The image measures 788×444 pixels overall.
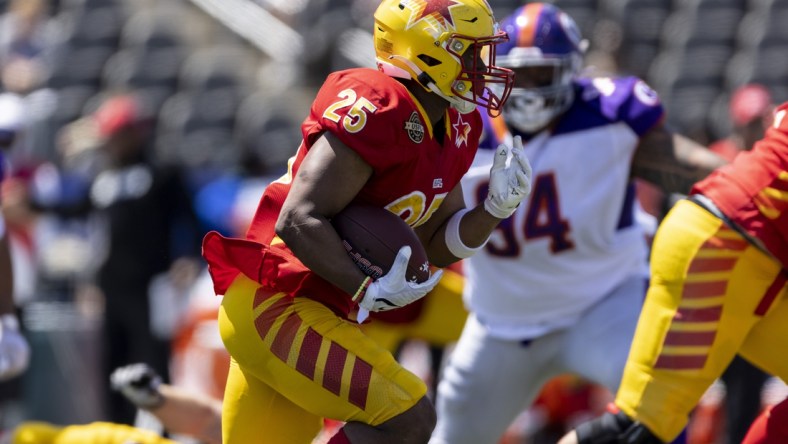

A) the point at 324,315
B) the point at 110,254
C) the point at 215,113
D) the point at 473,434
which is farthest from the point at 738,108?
the point at 215,113

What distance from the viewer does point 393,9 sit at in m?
3.90

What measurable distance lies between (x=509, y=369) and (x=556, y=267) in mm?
412

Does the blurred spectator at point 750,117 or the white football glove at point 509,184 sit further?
the blurred spectator at point 750,117

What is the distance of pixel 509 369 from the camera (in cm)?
511

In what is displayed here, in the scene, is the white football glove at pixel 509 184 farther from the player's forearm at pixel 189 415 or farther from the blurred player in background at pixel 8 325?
the blurred player in background at pixel 8 325

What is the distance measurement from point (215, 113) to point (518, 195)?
7255 millimetres

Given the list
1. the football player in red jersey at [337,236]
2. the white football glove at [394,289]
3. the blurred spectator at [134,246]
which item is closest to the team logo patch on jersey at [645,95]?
the football player in red jersey at [337,236]

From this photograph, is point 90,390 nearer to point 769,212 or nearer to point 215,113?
point 215,113

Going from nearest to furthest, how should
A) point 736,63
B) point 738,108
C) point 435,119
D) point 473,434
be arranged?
point 435,119 → point 473,434 → point 738,108 → point 736,63

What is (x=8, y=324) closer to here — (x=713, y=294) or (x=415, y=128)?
(x=415, y=128)

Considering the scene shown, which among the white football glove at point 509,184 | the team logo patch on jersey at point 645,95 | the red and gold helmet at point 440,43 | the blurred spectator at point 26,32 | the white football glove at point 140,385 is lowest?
the blurred spectator at point 26,32

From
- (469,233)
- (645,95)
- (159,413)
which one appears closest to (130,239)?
(159,413)

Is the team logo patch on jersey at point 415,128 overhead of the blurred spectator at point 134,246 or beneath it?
overhead

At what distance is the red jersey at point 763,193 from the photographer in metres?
4.14
